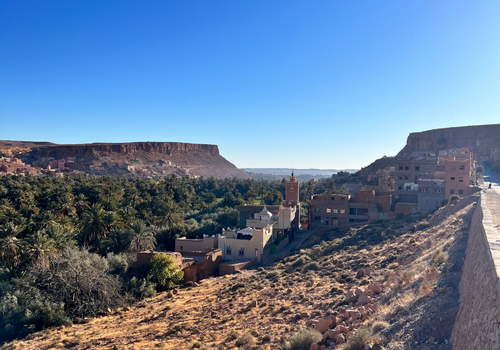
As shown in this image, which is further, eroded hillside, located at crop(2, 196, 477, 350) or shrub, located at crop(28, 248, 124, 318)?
shrub, located at crop(28, 248, 124, 318)

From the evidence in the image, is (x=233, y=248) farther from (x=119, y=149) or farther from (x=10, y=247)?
(x=119, y=149)

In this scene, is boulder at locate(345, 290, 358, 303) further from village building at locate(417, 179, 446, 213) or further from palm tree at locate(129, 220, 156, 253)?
village building at locate(417, 179, 446, 213)

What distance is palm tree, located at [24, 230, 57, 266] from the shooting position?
61.7 feet

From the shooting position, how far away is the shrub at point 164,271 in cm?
2225

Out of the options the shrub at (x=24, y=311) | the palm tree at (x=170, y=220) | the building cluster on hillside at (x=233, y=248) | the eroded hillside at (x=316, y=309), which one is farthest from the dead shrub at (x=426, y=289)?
the palm tree at (x=170, y=220)

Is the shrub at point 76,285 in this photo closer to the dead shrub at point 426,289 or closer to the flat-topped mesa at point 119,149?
the dead shrub at point 426,289

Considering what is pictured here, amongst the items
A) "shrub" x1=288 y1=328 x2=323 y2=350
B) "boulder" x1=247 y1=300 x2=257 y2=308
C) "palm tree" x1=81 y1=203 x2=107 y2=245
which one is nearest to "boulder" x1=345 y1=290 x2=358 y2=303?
"shrub" x1=288 y1=328 x2=323 y2=350

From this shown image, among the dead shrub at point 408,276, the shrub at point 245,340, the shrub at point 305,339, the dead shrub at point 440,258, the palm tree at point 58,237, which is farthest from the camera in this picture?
A: the palm tree at point 58,237

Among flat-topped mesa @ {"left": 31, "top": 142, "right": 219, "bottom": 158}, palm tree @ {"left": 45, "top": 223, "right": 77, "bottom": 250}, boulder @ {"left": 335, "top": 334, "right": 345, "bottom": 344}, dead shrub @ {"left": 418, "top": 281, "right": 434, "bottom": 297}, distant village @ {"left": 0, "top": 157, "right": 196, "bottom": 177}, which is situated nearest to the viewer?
boulder @ {"left": 335, "top": 334, "right": 345, "bottom": 344}

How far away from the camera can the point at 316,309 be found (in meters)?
12.3

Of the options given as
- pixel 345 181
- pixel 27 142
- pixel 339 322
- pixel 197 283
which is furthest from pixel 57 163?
pixel 339 322

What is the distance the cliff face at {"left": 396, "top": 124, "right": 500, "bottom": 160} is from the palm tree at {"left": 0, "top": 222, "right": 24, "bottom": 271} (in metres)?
109

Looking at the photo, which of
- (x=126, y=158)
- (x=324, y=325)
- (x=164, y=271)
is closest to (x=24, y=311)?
(x=164, y=271)

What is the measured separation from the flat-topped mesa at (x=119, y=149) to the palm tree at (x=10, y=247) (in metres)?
111
